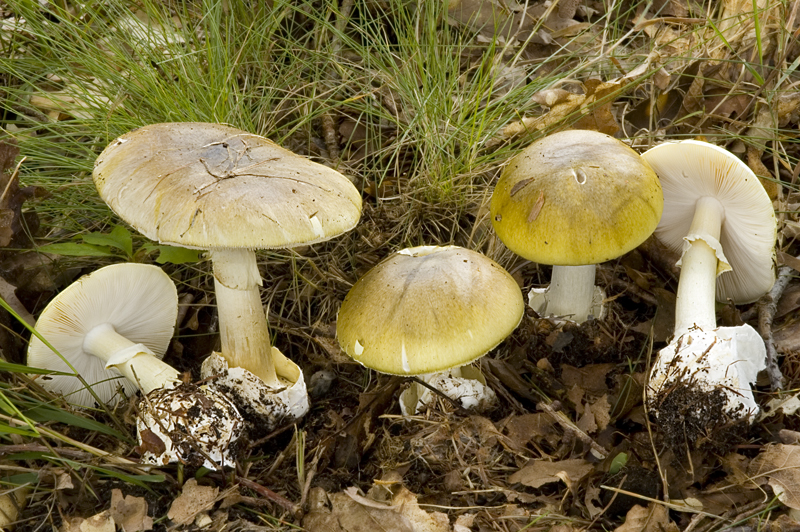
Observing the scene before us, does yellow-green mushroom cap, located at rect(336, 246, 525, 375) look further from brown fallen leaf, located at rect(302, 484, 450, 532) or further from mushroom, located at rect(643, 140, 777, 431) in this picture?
mushroom, located at rect(643, 140, 777, 431)

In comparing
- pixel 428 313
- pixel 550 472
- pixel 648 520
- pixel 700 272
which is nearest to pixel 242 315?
pixel 428 313

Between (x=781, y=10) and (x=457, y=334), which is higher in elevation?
(x=781, y=10)

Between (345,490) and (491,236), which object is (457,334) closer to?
(345,490)

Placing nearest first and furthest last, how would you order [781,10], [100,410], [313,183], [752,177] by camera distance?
1. [313,183]
2. [752,177]
3. [100,410]
4. [781,10]

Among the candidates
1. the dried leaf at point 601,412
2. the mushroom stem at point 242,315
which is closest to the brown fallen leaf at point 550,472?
the dried leaf at point 601,412

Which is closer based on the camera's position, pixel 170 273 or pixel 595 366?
pixel 595 366

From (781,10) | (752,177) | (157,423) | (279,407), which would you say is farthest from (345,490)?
(781,10)

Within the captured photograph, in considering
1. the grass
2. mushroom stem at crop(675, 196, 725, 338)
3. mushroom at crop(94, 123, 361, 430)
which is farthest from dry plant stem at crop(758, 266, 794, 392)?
mushroom at crop(94, 123, 361, 430)
